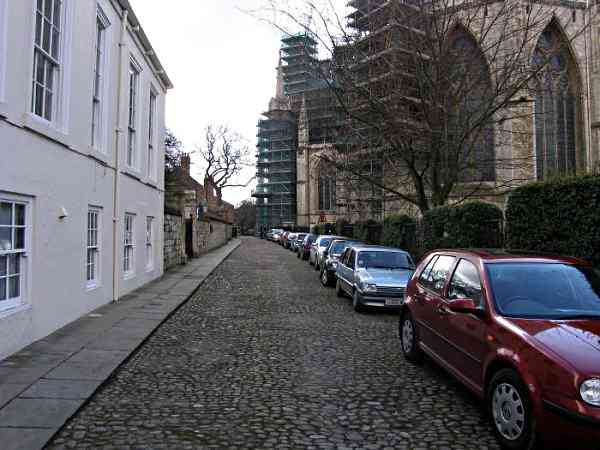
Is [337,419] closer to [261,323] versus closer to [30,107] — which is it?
[261,323]

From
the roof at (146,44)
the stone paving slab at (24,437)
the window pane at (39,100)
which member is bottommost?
the stone paving slab at (24,437)

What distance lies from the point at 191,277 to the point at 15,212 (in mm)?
10322

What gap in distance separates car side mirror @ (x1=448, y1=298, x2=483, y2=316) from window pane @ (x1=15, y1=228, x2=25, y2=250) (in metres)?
5.71

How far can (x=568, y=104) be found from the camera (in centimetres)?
3631

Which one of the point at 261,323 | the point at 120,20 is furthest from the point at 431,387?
the point at 120,20

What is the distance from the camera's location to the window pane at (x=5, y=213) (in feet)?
20.0

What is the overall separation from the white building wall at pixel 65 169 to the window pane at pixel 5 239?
385 millimetres

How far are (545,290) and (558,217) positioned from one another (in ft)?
18.7

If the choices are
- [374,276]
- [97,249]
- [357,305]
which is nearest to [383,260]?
[374,276]

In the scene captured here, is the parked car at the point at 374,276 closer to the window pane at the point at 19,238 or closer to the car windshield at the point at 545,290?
the car windshield at the point at 545,290

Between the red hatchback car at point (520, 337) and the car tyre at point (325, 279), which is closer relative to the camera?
the red hatchback car at point (520, 337)

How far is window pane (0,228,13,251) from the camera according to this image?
6.11 m

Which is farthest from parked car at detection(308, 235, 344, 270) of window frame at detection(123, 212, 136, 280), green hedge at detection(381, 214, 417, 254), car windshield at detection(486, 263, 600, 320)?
car windshield at detection(486, 263, 600, 320)

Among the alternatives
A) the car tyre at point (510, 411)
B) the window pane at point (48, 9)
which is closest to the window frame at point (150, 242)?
the window pane at point (48, 9)
